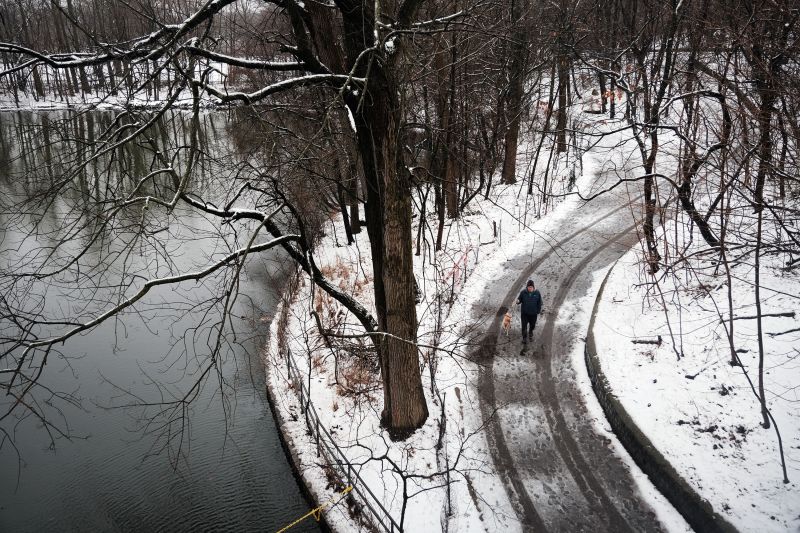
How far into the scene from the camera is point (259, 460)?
467 inches

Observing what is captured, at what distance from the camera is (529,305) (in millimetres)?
12664

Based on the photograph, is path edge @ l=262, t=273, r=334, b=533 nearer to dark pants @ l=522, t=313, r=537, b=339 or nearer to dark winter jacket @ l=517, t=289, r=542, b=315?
dark winter jacket @ l=517, t=289, r=542, b=315

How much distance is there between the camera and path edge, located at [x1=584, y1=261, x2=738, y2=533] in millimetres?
7918

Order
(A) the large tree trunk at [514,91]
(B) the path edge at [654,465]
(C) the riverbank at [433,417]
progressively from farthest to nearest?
(A) the large tree trunk at [514,91], (C) the riverbank at [433,417], (B) the path edge at [654,465]

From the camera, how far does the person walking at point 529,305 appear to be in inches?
497

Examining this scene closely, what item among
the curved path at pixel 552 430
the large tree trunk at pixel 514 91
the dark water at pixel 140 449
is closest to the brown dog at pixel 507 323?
the curved path at pixel 552 430

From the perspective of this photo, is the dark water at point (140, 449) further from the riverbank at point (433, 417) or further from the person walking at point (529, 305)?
the person walking at point (529, 305)

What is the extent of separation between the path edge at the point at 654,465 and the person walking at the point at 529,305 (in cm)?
164

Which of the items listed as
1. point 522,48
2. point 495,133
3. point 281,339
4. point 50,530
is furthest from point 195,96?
point 522,48

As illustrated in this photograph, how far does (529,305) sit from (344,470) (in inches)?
226

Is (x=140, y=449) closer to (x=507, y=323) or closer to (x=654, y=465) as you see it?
(x=507, y=323)

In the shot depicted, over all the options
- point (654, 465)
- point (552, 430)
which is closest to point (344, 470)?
point (552, 430)

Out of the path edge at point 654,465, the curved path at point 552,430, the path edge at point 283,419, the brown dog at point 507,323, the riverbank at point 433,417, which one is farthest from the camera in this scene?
the brown dog at point 507,323

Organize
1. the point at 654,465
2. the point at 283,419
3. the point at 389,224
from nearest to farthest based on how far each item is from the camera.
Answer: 1. the point at 389,224
2. the point at 654,465
3. the point at 283,419
